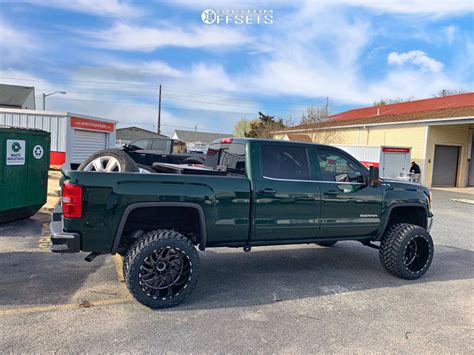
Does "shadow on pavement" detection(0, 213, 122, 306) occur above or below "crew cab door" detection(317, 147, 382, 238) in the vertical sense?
below

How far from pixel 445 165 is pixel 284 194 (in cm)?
2188

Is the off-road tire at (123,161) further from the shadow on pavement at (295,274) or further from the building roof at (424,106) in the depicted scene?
the building roof at (424,106)

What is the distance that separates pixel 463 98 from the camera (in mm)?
27438

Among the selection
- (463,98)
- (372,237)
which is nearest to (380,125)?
(463,98)

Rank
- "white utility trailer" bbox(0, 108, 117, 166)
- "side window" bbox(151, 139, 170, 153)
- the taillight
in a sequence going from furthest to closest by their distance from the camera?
"side window" bbox(151, 139, 170, 153) → "white utility trailer" bbox(0, 108, 117, 166) → the taillight

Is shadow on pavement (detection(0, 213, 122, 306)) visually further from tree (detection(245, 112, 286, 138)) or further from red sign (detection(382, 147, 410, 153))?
tree (detection(245, 112, 286, 138))

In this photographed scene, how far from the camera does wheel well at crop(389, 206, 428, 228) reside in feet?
18.9

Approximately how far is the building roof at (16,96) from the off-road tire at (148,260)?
129 feet

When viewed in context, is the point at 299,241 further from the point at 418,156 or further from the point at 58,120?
the point at 418,156

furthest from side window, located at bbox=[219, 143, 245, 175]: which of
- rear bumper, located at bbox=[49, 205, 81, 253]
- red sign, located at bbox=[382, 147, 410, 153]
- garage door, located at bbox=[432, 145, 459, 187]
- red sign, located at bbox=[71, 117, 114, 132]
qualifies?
garage door, located at bbox=[432, 145, 459, 187]

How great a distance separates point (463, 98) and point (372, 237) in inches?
1069

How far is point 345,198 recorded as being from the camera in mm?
5066

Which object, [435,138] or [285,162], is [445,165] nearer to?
[435,138]

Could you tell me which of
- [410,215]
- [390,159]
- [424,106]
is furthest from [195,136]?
[410,215]
